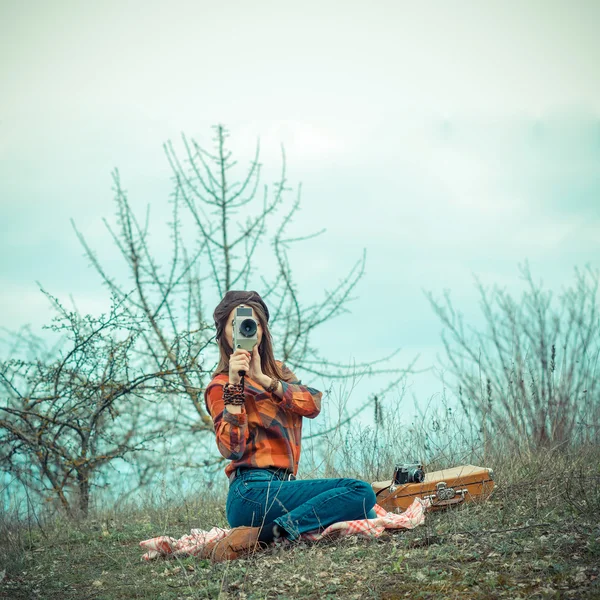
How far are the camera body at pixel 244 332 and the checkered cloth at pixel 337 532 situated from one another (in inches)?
44.6

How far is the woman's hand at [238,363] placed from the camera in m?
4.11

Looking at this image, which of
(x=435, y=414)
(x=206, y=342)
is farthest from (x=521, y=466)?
(x=206, y=342)

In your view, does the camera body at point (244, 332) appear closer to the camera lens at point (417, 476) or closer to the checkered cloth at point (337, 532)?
the checkered cloth at point (337, 532)

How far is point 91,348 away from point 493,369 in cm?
405

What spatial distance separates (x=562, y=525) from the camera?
369cm

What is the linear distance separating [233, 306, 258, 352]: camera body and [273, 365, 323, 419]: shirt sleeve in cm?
31

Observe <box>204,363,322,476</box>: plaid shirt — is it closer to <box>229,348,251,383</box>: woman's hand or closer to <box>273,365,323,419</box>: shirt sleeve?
<box>273,365,323,419</box>: shirt sleeve

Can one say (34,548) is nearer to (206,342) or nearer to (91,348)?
(91,348)

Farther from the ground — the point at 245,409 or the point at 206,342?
the point at 206,342

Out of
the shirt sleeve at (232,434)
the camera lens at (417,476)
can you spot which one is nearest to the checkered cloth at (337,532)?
the camera lens at (417,476)

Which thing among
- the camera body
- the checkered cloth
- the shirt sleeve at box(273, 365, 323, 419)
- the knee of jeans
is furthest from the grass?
the camera body

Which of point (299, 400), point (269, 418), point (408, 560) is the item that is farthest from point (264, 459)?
point (408, 560)

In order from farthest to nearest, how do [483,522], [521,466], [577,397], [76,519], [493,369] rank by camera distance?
[493,369]
[577,397]
[76,519]
[521,466]
[483,522]

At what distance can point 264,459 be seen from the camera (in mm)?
4238
